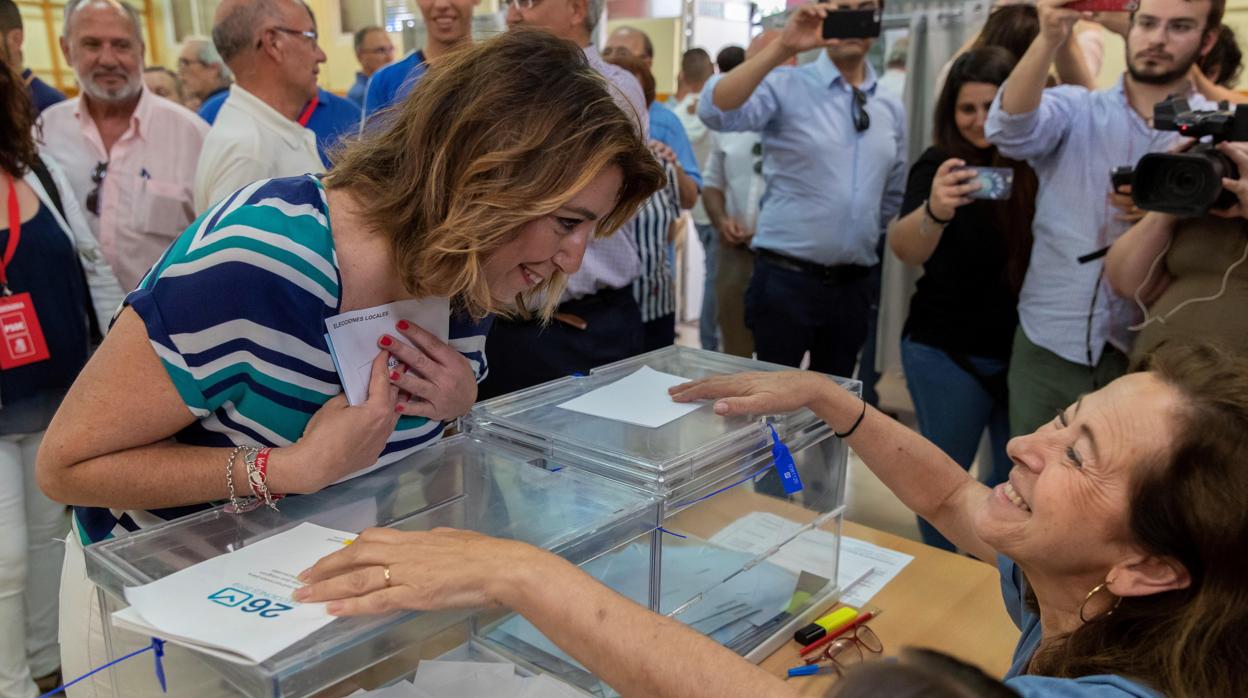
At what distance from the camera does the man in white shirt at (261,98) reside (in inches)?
85.8

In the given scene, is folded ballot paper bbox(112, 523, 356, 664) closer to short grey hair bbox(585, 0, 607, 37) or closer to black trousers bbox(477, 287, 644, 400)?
black trousers bbox(477, 287, 644, 400)

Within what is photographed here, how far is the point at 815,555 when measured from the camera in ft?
4.49

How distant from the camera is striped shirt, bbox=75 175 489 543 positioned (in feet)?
3.02

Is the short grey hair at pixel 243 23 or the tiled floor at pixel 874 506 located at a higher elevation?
the short grey hair at pixel 243 23

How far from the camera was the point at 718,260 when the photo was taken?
3783 millimetres

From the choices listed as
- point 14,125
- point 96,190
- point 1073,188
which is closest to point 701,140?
point 1073,188

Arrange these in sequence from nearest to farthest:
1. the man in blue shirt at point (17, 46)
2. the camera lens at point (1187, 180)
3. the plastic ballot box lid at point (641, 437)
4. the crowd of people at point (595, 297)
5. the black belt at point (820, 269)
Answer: the crowd of people at point (595, 297) < the plastic ballot box lid at point (641, 437) < the camera lens at point (1187, 180) < the man in blue shirt at point (17, 46) < the black belt at point (820, 269)

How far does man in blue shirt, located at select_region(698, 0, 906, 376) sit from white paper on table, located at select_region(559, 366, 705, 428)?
1.47 metres

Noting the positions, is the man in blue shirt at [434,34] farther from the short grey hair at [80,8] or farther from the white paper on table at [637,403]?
the white paper on table at [637,403]

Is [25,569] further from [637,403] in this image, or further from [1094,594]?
[1094,594]

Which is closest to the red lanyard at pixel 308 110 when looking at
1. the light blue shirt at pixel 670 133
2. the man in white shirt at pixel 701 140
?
the light blue shirt at pixel 670 133

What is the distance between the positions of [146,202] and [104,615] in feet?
6.36

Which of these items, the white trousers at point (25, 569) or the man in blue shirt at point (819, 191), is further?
the man in blue shirt at point (819, 191)

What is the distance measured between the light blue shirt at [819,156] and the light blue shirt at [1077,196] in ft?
2.26
